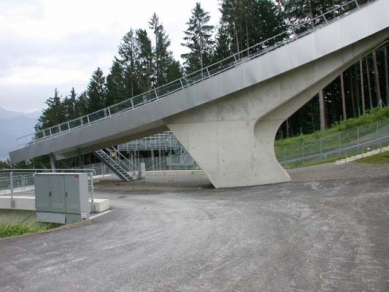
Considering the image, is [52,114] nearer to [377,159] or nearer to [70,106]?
[70,106]

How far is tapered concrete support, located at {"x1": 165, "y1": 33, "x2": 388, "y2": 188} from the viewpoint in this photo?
18922 mm

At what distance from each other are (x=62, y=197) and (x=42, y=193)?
1.08 m


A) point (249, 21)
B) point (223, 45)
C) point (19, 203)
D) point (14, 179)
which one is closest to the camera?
point (19, 203)

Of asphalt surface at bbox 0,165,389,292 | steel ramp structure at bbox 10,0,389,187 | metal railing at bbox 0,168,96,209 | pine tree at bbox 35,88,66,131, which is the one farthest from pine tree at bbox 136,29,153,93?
asphalt surface at bbox 0,165,389,292

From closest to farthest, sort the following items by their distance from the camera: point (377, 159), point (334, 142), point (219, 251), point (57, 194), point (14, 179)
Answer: point (219, 251) < point (57, 194) < point (14, 179) < point (377, 159) < point (334, 142)

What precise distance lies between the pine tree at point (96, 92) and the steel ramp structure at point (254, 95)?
47.2m

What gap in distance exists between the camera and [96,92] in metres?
68.6

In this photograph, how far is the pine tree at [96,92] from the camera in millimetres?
66125

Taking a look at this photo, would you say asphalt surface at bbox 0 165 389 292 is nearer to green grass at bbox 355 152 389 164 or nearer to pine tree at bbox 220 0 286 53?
green grass at bbox 355 152 389 164

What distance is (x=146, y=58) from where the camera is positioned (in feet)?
207

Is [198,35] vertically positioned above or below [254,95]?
above

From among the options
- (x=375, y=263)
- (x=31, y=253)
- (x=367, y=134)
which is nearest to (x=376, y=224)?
(x=375, y=263)

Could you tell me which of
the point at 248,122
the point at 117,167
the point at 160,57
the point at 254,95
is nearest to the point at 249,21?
the point at 160,57

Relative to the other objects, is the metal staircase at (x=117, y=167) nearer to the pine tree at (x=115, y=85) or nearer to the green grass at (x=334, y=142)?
the green grass at (x=334, y=142)
